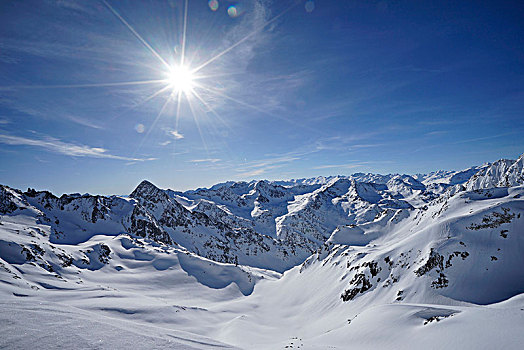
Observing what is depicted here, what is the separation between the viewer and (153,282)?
63656mm

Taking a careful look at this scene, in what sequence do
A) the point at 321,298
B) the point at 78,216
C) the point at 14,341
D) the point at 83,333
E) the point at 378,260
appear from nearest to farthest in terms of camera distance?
1. the point at 14,341
2. the point at 83,333
3. the point at 378,260
4. the point at 321,298
5. the point at 78,216

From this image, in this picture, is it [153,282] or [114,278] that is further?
[153,282]

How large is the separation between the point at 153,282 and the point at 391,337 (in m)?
65.3

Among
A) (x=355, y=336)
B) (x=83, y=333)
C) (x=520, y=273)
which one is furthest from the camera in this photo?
(x=520, y=273)

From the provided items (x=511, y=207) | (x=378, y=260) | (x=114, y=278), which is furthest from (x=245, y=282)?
(x=511, y=207)

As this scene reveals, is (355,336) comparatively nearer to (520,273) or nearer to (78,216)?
(520,273)

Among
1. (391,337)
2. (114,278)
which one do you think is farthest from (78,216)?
(391,337)

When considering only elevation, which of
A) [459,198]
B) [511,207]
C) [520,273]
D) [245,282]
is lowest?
[245,282]

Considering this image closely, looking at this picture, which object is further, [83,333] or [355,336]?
[355,336]

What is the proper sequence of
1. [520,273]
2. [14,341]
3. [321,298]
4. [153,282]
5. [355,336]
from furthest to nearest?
1. [153,282]
2. [321,298]
3. [520,273]
4. [355,336]
5. [14,341]

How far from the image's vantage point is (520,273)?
32.1m

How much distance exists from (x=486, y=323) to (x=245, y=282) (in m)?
86.0

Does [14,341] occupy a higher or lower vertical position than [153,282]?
higher

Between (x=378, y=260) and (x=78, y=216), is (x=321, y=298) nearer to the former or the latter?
(x=378, y=260)
